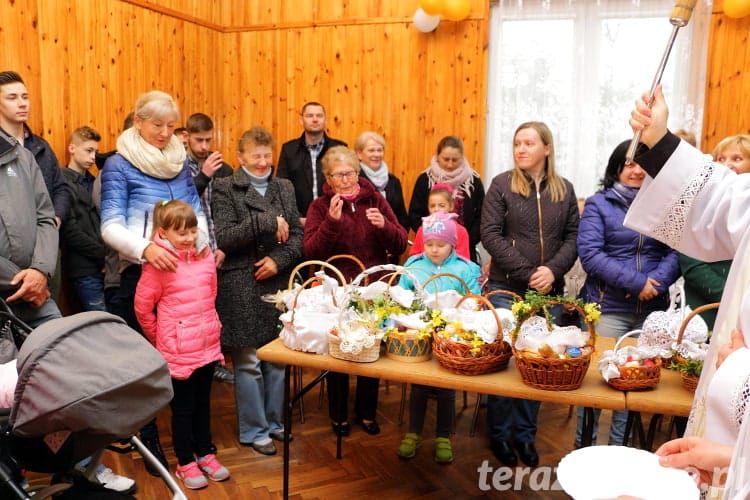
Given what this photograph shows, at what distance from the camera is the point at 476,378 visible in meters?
2.14

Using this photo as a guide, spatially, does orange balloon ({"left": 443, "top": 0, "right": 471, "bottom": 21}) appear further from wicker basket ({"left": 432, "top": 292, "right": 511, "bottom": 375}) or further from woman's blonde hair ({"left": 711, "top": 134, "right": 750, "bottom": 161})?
wicker basket ({"left": 432, "top": 292, "right": 511, "bottom": 375})

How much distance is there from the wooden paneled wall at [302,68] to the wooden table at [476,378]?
9.24 feet

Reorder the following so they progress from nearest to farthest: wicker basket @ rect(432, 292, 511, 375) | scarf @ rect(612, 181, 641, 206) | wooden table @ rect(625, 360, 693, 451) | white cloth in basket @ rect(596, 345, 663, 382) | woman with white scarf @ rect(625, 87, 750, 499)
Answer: woman with white scarf @ rect(625, 87, 750, 499) → wooden table @ rect(625, 360, 693, 451) → white cloth in basket @ rect(596, 345, 663, 382) → wicker basket @ rect(432, 292, 511, 375) → scarf @ rect(612, 181, 641, 206)

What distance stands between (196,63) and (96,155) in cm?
202

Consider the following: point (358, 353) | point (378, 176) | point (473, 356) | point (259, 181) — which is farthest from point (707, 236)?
point (378, 176)

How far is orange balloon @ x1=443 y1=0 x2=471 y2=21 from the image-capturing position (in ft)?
16.7

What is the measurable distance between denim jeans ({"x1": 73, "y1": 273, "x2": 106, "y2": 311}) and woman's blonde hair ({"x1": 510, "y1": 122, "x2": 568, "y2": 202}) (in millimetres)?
2421

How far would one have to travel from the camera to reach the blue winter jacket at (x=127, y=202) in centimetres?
284

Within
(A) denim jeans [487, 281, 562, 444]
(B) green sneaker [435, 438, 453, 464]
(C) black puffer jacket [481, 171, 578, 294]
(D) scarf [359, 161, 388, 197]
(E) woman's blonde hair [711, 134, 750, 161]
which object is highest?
(E) woman's blonde hair [711, 134, 750, 161]

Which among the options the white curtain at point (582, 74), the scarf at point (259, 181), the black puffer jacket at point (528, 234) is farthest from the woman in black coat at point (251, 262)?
the white curtain at point (582, 74)

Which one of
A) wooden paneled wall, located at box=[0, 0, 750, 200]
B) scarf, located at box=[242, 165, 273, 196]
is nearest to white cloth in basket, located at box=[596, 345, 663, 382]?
scarf, located at box=[242, 165, 273, 196]

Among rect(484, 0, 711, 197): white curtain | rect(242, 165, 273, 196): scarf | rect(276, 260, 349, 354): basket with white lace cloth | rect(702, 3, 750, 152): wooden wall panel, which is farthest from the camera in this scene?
rect(484, 0, 711, 197): white curtain

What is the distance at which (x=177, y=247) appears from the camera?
9.02 feet

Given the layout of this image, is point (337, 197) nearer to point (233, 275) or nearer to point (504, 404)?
point (233, 275)
